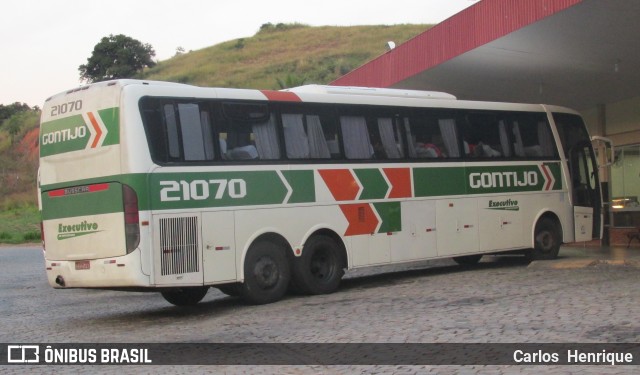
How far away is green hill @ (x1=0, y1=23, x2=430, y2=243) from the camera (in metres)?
86.1

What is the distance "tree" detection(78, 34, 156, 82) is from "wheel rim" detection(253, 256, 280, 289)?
93.0m

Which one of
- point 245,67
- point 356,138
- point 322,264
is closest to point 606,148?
point 356,138

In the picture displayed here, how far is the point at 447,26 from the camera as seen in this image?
68.2ft

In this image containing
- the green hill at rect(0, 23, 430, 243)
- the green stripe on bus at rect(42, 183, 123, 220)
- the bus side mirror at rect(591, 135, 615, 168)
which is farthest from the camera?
the green hill at rect(0, 23, 430, 243)

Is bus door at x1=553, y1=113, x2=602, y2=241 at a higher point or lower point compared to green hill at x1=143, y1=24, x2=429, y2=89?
lower

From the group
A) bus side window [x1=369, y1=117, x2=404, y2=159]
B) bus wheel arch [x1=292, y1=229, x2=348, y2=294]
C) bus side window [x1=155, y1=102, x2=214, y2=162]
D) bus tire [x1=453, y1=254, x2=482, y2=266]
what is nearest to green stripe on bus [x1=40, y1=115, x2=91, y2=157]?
bus side window [x1=155, y1=102, x2=214, y2=162]

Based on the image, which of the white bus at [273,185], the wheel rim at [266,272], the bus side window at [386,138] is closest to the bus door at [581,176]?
the white bus at [273,185]

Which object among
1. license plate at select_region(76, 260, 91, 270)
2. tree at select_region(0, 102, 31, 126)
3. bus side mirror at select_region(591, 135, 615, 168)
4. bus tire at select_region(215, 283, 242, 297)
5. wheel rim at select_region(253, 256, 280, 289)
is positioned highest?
tree at select_region(0, 102, 31, 126)

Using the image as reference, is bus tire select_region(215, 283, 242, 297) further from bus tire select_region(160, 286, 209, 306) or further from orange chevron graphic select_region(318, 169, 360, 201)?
orange chevron graphic select_region(318, 169, 360, 201)

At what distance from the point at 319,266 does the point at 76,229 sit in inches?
159

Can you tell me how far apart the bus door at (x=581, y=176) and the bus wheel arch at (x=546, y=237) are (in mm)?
565

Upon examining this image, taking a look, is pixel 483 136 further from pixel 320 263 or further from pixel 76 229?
pixel 76 229

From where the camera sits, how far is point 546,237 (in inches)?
780

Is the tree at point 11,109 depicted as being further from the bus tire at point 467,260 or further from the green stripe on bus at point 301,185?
the green stripe on bus at point 301,185
